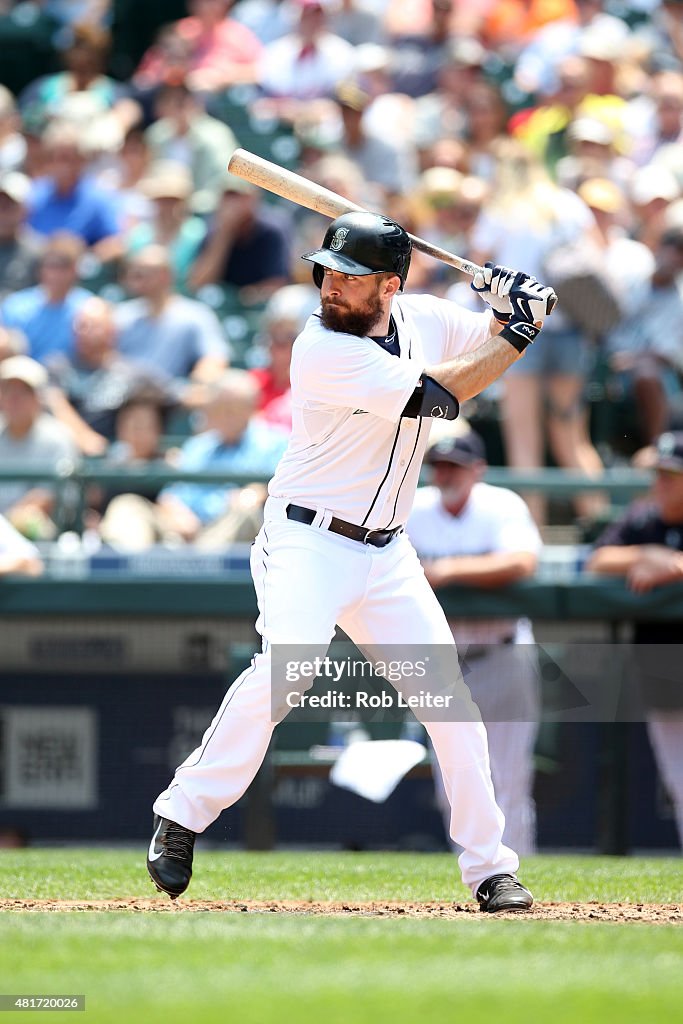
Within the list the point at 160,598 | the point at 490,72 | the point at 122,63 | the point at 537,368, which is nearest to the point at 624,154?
the point at 490,72

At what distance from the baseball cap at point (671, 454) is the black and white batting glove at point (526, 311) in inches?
104

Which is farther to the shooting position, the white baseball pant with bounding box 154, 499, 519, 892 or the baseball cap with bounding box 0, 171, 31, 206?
the baseball cap with bounding box 0, 171, 31, 206

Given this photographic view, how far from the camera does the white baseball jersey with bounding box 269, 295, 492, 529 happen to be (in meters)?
4.68

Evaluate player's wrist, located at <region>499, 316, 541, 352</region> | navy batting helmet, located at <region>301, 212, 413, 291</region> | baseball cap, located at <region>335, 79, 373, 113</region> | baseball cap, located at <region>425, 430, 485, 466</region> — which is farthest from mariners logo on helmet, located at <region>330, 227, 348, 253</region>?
baseball cap, located at <region>335, 79, 373, 113</region>

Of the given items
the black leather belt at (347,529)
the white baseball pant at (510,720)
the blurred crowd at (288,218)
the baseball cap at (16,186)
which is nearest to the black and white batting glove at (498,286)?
the black leather belt at (347,529)

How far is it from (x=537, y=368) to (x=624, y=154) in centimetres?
251

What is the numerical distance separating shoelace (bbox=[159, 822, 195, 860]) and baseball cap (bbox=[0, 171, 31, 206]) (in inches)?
273

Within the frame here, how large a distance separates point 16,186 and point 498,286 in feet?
23.0

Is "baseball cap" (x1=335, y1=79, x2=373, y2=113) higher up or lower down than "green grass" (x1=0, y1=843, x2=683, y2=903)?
higher up

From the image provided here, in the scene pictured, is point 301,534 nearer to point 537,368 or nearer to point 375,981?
point 375,981

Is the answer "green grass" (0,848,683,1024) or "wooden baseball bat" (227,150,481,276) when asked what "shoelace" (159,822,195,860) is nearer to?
"green grass" (0,848,683,1024)

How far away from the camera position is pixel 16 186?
11328 mm

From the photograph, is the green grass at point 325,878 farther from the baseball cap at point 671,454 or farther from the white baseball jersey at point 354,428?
the baseball cap at point 671,454

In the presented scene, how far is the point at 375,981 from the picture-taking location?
3.48 metres
